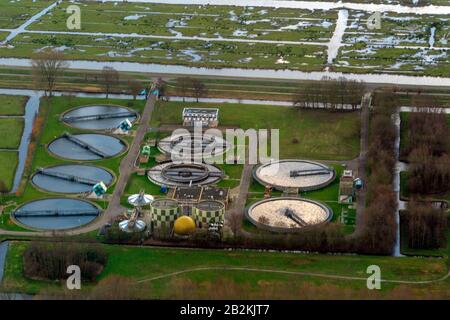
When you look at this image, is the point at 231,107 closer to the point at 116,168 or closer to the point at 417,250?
the point at 116,168

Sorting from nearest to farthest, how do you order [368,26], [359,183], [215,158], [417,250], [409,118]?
[417,250]
[359,183]
[215,158]
[409,118]
[368,26]

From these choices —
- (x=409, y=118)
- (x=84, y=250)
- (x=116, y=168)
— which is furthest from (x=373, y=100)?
(x=84, y=250)

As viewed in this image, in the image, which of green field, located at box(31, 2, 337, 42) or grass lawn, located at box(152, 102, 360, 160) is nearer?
grass lawn, located at box(152, 102, 360, 160)

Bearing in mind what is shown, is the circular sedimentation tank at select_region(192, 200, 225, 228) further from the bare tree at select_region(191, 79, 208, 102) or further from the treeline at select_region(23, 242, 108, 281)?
the bare tree at select_region(191, 79, 208, 102)

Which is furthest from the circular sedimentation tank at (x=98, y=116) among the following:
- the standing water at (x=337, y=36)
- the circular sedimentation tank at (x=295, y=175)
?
the standing water at (x=337, y=36)

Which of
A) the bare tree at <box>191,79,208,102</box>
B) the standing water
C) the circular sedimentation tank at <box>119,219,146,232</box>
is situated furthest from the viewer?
the standing water

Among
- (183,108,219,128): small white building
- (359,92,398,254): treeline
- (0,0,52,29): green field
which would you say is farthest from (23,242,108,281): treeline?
(0,0,52,29): green field

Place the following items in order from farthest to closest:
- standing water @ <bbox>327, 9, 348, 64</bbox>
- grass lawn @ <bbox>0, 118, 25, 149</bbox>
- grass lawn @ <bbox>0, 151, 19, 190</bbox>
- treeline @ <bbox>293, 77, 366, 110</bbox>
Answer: standing water @ <bbox>327, 9, 348, 64</bbox>, treeline @ <bbox>293, 77, 366, 110</bbox>, grass lawn @ <bbox>0, 118, 25, 149</bbox>, grass lawn @ <bbox>0, 151, 19, 190</bbox>
